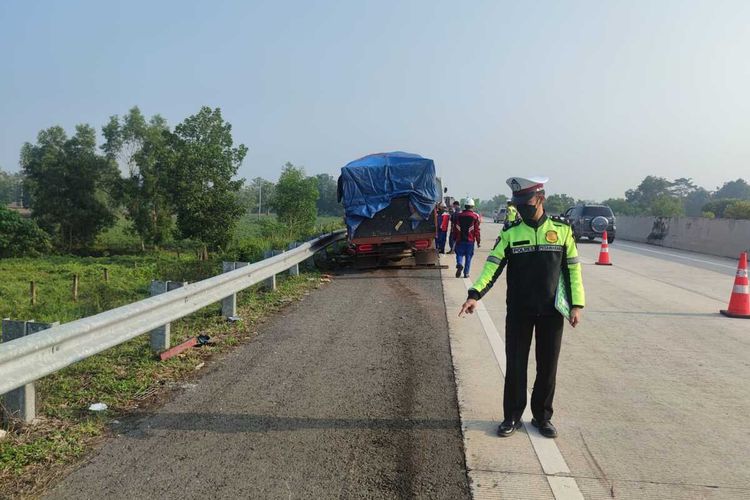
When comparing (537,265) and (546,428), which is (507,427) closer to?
(546,428)

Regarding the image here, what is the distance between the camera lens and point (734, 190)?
13975 cm

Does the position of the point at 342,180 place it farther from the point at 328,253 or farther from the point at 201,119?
the point at 201,119

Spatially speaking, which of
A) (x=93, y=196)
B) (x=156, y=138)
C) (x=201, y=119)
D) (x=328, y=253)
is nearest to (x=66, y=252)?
(x=93, y=196)

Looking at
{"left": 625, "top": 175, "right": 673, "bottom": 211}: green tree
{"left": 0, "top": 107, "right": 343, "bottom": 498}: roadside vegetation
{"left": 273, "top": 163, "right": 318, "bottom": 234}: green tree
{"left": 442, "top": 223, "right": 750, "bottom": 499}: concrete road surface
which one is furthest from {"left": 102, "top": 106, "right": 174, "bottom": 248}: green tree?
{"left": 625, "top": 175, "right": 673, "bottom": 211}: green tree

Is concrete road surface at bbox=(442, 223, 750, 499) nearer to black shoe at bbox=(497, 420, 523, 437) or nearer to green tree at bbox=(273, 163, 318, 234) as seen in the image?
black shoe at bbox=(497, 420, 523, 437)

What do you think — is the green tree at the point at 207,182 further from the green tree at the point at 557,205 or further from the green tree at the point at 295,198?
the green tree at the point at 557,205

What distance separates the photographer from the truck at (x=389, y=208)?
13336mm

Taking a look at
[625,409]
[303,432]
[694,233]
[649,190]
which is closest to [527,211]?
[625,409]

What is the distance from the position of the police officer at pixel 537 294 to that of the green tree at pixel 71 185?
6382 centimetres

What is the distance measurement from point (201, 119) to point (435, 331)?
149 ft

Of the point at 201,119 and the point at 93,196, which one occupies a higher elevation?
the point at 201,119

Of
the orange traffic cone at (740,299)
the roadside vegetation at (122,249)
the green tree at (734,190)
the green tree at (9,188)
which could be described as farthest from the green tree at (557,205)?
the green tree at (9,188)

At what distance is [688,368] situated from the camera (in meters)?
5.80

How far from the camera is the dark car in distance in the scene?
24.8 m
